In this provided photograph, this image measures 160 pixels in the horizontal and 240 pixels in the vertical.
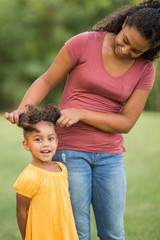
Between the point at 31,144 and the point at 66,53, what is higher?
the point at 66,53

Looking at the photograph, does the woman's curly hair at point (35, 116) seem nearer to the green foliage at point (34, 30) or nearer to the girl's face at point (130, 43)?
the girl's face at point (130, 43)

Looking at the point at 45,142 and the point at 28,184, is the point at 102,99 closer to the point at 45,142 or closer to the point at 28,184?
the point at 45,142

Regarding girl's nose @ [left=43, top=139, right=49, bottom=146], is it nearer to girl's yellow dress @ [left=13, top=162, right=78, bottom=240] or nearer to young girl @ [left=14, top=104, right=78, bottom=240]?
young girl @ [left=14, top=104, right=78, bottom=240]

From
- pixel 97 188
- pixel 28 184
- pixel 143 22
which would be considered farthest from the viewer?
pixel 97 188

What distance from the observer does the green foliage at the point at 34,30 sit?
19.0m

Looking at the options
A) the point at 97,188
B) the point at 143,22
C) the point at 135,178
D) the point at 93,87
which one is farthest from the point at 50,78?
the point at 135,178

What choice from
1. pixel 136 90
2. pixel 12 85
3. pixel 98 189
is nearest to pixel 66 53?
pixel 136 90

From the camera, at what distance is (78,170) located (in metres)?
2.24

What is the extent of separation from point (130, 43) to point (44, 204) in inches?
40.5

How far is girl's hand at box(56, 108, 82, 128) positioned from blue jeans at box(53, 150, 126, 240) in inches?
9.9

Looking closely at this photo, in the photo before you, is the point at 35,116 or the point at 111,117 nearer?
the point at 35,116

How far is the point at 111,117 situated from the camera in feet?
7.40

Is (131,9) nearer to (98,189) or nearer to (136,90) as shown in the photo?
(136,90)

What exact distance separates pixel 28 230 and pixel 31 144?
474 millimetres
